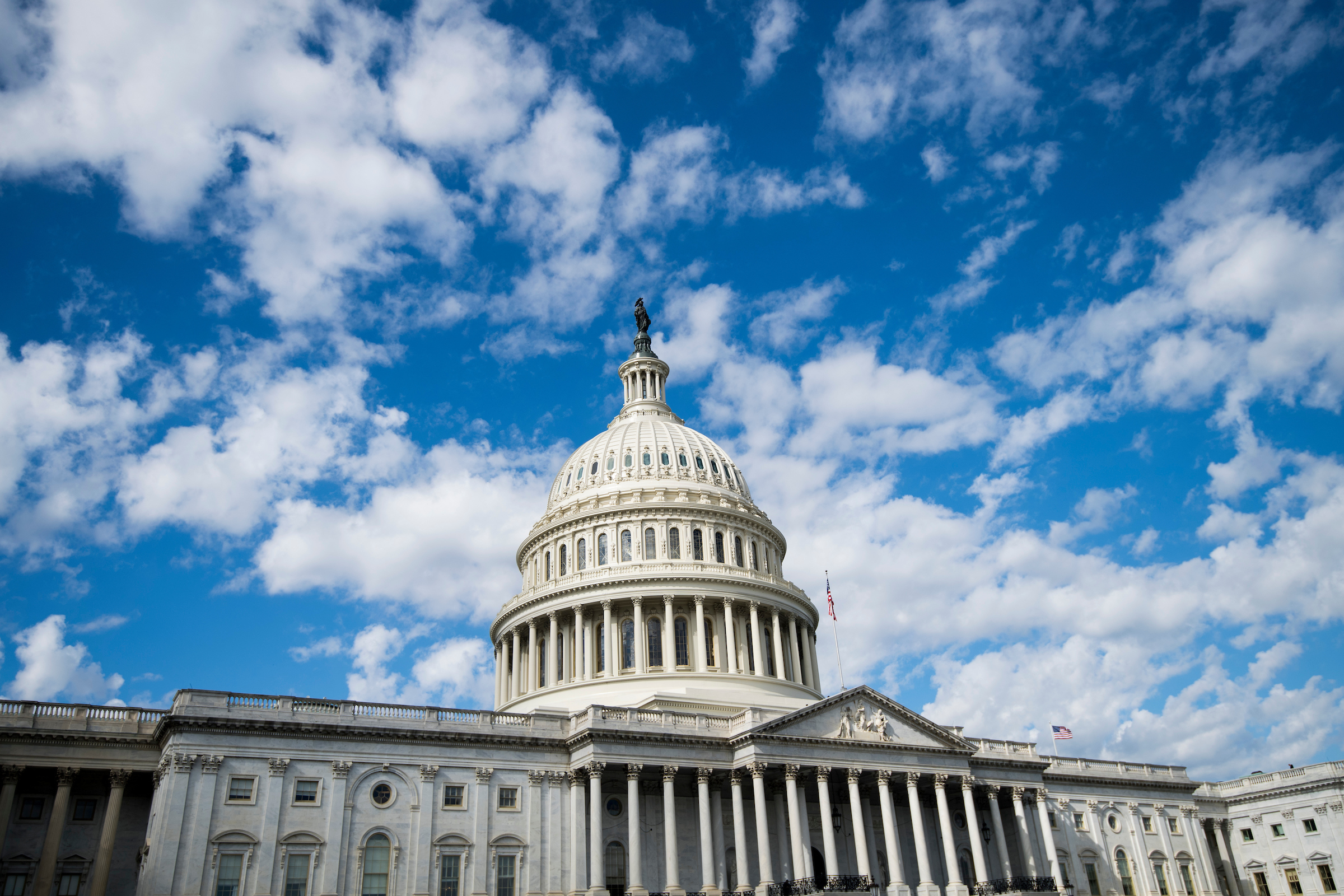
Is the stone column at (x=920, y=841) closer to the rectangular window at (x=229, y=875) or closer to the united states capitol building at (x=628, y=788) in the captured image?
the united states capitol building at (x=628, y=788)

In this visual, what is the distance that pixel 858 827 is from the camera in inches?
2092

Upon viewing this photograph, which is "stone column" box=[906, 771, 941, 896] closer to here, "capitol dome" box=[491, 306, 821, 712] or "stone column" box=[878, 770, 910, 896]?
"stone column" box=[878, 770, 910, 896]

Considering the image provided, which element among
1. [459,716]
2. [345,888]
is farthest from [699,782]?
[345,888]

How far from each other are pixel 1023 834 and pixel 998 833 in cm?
359

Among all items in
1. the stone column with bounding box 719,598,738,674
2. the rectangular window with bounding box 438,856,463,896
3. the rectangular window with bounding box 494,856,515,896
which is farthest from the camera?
the stone column with bounding box 719,598,738,674

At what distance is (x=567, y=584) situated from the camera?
241ft

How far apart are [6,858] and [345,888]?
1556cm

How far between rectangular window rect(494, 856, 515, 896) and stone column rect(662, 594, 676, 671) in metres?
21.6

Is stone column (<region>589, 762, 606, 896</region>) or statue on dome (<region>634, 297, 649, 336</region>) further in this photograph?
statue on dome (<region>634, 297, 649, 336</region>)

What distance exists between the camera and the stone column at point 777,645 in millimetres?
73688

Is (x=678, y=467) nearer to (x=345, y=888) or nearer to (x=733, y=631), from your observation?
(x=733, y=631)

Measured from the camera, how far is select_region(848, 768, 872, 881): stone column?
52875mm

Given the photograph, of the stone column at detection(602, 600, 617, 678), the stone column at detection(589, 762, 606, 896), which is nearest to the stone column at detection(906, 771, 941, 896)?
the stone column at detection(589, 762, 606, 896)

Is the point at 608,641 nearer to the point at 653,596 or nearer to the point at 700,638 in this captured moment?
the point at 653,596
